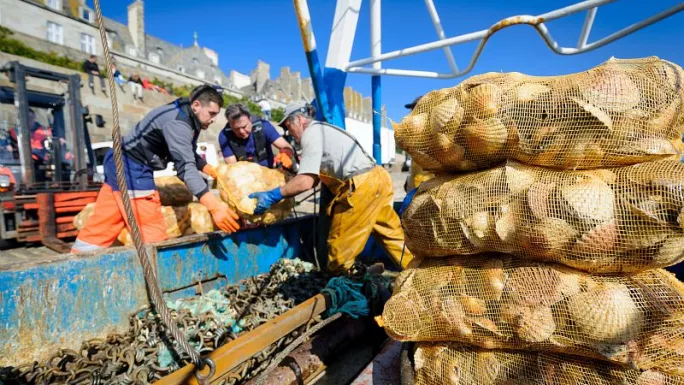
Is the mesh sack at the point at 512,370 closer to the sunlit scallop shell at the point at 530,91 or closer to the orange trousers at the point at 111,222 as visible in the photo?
the sunlit scallop shell at the point at 530,91

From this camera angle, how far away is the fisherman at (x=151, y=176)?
3.14 metres

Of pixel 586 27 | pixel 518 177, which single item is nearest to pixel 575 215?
pixel 518 177

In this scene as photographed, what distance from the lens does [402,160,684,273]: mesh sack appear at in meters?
1.18

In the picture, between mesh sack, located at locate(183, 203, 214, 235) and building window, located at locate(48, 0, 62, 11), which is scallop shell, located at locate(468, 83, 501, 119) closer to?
mesh sack, located at locate(183, 203, 214, 235)

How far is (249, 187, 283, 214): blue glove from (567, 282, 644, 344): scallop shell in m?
2.40

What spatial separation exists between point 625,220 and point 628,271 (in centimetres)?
22

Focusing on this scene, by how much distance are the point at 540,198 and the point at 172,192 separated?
392 cm

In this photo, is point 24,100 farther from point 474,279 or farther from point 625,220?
point 625,220

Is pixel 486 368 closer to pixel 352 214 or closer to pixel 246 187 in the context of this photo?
pixel 352 214

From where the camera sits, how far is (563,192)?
1.27m

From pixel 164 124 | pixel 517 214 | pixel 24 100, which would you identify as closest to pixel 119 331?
pixel 164 124

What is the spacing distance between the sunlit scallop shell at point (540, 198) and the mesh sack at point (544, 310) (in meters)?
0.24

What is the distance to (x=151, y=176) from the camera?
3.38 m

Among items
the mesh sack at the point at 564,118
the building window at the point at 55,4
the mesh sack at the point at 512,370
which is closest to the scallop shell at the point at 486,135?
the mesh sack at the point at 564,118
